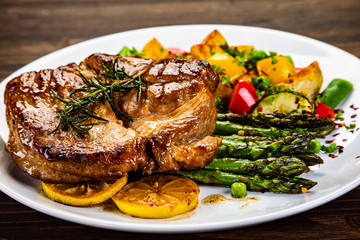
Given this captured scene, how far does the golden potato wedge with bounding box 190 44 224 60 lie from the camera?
5.83 meters

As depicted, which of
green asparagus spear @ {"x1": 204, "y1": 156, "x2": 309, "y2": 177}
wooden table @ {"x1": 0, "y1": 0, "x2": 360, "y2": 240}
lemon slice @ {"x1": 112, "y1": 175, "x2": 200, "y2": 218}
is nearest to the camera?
lemon slice @ {"x1": 112, "y1": 175, "x2": 200, "y2": 218}

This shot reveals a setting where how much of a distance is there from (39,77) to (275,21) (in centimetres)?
602

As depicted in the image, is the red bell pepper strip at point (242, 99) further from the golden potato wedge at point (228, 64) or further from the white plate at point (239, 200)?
the white plate at point (239, 200)

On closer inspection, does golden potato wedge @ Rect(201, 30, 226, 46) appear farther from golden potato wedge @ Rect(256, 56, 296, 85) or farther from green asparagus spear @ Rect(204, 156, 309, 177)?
green asparagus spear @ Rect(204, 156, 309, 177)

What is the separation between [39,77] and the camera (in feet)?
14.7

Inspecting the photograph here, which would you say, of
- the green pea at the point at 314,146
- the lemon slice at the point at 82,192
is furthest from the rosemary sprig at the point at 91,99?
the green pea at the point at 314,146

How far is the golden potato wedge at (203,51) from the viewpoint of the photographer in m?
5.83

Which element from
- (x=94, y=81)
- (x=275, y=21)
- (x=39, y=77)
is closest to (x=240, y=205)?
(x=94, y=81)

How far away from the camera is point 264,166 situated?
431 centimetres

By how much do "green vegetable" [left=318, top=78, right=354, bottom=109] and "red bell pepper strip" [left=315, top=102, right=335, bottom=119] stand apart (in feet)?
0.47

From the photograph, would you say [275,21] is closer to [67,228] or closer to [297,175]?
[297,175]

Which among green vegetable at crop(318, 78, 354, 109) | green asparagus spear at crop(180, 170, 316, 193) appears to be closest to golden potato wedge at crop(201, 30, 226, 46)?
green vegetable at crop(318, 78, 354, 109)

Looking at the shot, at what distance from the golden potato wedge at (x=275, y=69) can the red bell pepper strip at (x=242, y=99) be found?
0.49 meters

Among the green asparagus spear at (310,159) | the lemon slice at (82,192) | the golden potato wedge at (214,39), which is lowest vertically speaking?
the lemon slice at (82,192)
